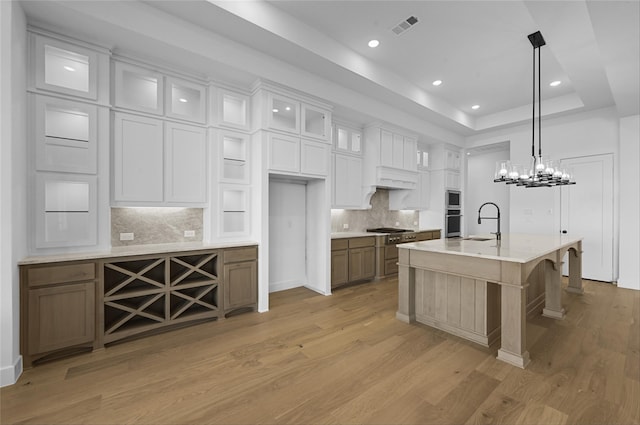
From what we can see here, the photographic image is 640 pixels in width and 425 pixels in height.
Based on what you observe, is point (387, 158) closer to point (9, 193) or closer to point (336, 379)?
point (336, 379)

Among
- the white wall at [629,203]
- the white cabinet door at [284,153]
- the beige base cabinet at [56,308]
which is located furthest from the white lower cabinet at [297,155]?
the white wall at [629,203]

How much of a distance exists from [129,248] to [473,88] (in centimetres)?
574

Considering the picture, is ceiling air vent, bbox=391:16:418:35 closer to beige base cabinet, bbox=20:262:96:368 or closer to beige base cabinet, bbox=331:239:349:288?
beige base cabinet, bbox=331:239:349:288

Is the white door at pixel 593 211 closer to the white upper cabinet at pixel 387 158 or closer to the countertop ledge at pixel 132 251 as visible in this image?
the white upper cabinet at pixel 387 158

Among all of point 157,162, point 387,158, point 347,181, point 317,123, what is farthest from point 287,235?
point 387,158

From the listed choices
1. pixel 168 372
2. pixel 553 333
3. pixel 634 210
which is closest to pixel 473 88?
pixel 634 210

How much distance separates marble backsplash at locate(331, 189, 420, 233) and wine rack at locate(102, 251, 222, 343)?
2570mm

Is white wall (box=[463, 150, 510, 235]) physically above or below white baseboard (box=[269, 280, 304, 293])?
above

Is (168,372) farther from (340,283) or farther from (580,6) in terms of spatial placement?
(580,6)

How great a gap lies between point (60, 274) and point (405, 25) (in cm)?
437

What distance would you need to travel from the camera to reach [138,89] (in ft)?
10.1

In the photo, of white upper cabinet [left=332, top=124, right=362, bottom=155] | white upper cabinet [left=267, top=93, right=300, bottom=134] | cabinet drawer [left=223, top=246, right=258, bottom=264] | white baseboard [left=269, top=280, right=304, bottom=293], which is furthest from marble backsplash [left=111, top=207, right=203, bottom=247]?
white upper cabinet [left=332, top=124, right=362, bottom=155]

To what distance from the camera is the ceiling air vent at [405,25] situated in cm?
314

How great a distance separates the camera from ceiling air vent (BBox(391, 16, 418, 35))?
314cm
